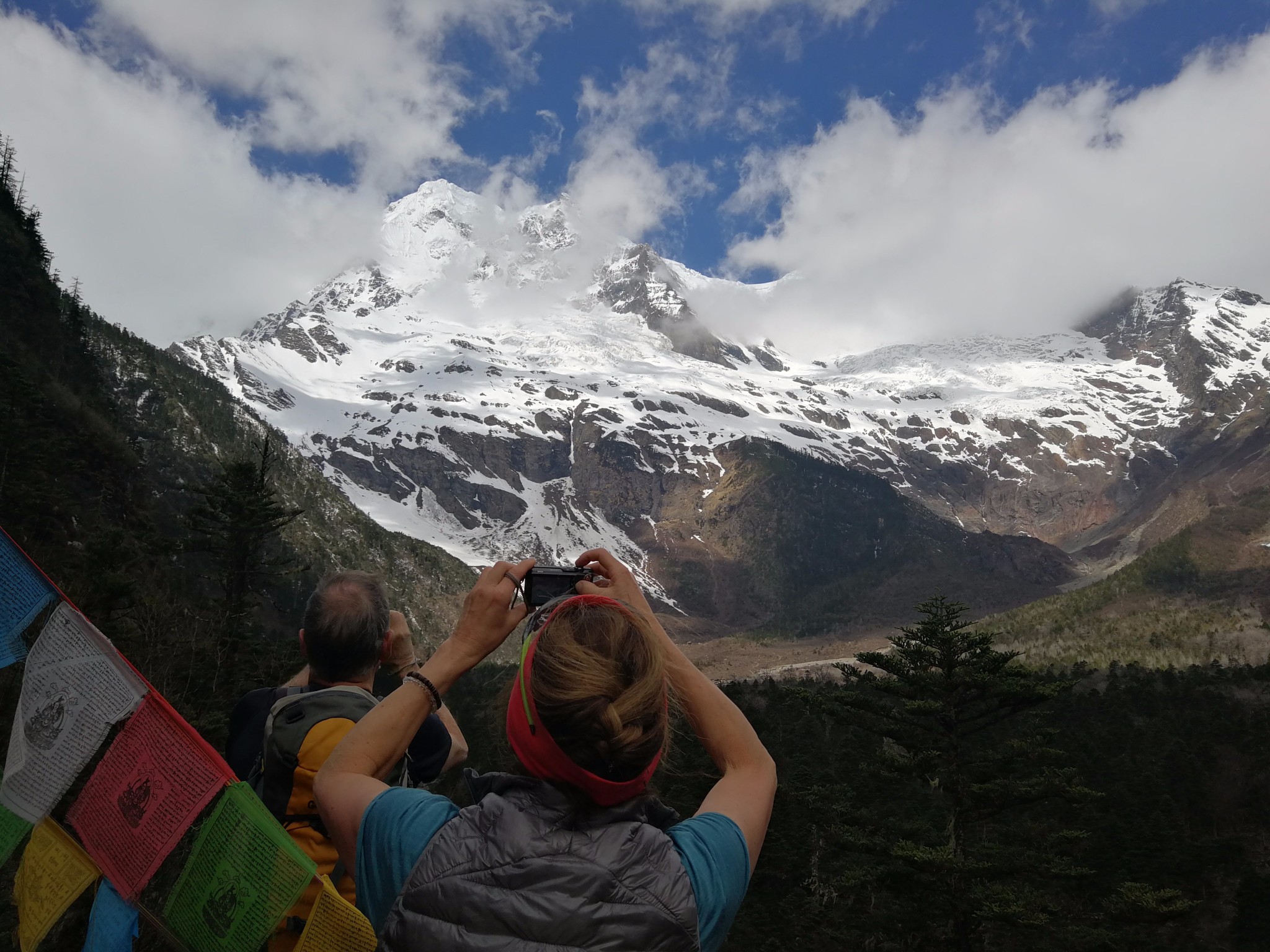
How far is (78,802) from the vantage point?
3.96 metres

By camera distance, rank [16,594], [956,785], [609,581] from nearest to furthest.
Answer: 1. [609,581]
2. [16,594]
3. [956,785]

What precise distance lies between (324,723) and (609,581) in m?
1.46

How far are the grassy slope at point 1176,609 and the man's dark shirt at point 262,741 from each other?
367 ft

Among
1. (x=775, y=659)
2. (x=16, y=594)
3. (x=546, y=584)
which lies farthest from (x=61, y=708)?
(x=775, y=659)

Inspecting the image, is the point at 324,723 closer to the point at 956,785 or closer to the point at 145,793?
the point at 145,793

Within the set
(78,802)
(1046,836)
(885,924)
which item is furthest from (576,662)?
(885,924)

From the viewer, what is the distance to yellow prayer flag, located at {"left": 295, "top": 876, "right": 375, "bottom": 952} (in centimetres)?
309

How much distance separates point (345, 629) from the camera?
3834 millimetres

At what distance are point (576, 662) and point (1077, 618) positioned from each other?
156 m

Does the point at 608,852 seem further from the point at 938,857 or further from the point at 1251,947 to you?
the point at 1251,947

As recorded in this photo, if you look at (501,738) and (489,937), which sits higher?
(501,738)

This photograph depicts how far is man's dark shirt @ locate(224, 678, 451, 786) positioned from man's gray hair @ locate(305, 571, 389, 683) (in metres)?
0.19

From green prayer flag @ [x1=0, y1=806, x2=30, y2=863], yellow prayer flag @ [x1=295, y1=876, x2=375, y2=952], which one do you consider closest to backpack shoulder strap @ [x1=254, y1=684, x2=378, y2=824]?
yellow prayer flag @ [x1=295, y1=876, x2=375, y2=952]

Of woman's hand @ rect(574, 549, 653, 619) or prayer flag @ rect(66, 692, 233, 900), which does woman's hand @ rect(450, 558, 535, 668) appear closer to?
woman's hand @ rect(574, 549, 653, 619)
